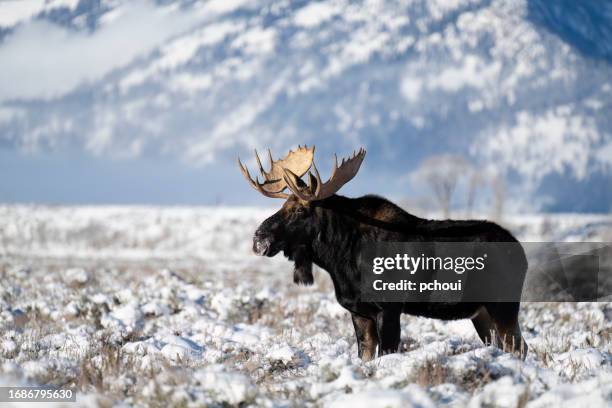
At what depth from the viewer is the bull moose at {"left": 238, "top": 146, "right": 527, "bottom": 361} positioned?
6.24 meters

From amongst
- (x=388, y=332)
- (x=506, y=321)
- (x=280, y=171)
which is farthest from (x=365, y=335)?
(x=280, y=171)

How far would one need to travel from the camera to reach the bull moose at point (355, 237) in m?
6.24

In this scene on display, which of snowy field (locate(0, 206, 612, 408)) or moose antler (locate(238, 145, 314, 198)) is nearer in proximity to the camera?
snowy field (locate(0, 206, 612, 408))

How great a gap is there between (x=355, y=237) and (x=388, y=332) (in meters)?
0.99

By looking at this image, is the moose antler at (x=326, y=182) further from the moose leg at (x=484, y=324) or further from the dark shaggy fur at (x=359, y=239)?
the moose leg at (x=484, y=324)

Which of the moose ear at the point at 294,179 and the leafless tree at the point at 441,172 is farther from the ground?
the leafless tree at the point at 441,172

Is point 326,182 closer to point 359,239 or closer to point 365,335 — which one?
point 359,239

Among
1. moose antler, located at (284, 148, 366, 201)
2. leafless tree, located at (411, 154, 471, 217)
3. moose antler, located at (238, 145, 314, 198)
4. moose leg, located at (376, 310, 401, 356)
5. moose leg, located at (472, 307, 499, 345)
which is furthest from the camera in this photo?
leafless tree, located at (411, 154, 471, 217)

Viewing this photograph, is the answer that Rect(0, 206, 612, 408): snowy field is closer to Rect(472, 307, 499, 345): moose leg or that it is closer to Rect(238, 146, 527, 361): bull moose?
Rect(472, 307, 499, 345): moose leg

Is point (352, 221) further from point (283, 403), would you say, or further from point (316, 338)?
point (283, 403)

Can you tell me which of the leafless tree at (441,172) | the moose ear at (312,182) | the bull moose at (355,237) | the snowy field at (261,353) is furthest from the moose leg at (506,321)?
the leafless tree at (441,172)

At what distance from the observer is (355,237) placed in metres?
6.34
